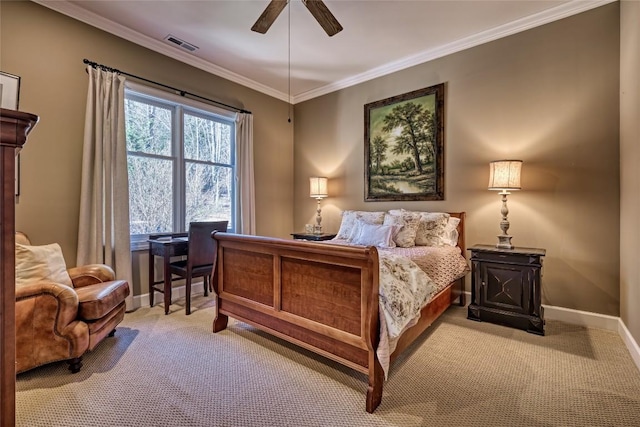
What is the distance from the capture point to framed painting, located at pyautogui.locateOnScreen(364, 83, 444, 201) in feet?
12.4

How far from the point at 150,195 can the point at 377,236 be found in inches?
108

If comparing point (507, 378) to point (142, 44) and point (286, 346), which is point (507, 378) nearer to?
point (286, 346)

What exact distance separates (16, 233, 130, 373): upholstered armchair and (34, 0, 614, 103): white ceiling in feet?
7.34

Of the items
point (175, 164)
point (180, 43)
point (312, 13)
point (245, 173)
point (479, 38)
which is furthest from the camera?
point (245, 173)

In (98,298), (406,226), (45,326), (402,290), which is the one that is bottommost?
(45,326)

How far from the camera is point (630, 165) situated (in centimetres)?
241

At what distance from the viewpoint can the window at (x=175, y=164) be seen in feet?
11.6

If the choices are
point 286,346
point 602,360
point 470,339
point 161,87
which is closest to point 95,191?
point 161,87

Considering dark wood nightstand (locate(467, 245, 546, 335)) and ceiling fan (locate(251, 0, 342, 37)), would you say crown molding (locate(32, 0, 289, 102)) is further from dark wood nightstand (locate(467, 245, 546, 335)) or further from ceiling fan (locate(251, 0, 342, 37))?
dark wood nightstand (locate(467, 245, 546, 335))

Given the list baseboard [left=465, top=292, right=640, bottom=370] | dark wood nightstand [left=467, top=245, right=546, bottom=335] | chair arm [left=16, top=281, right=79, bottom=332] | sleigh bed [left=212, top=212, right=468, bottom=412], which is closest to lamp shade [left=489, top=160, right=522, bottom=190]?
dark wood nightstand [left=467, top=245, right=546, bottom=335]

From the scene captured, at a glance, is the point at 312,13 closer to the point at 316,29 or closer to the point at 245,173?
the point at 316,29

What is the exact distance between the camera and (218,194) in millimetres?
4410

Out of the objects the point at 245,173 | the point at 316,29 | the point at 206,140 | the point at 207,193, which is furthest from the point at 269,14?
the point at 207,193

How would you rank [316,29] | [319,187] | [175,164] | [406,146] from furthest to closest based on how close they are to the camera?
[319,187] → [406,146] → [175,164] → [316,29]
